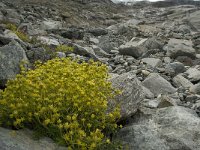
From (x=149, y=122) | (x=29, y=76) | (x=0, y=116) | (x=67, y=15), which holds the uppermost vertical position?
(x=29, y=76)

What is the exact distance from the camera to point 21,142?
5.26 metres

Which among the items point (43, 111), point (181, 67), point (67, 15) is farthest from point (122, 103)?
point (67, 15)

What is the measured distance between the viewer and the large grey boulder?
6184 millimetres

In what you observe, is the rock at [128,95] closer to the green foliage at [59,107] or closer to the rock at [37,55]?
the green foliage at [59,107]

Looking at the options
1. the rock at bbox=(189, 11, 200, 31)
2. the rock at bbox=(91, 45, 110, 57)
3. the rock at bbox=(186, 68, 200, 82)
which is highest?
the rock at bbox=(186, 68, 200, 82)

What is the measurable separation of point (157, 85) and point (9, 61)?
470 centimetres

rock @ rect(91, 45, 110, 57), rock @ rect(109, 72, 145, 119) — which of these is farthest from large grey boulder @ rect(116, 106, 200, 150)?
rock @ rect(91, 45, 110, 57)

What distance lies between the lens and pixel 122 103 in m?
6.84

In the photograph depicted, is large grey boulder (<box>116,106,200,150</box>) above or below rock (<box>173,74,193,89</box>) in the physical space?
above

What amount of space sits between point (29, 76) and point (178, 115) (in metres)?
2.67

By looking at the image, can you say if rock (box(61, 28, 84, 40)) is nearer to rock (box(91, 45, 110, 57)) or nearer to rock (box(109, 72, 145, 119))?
rock (box(91, 45, 110, 57))

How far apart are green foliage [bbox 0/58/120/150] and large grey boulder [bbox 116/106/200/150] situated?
51 cm

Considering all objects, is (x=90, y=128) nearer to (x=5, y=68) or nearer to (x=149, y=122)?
(x=149, y=122)

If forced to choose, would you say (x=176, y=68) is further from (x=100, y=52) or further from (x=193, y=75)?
(x=100, y=52)
